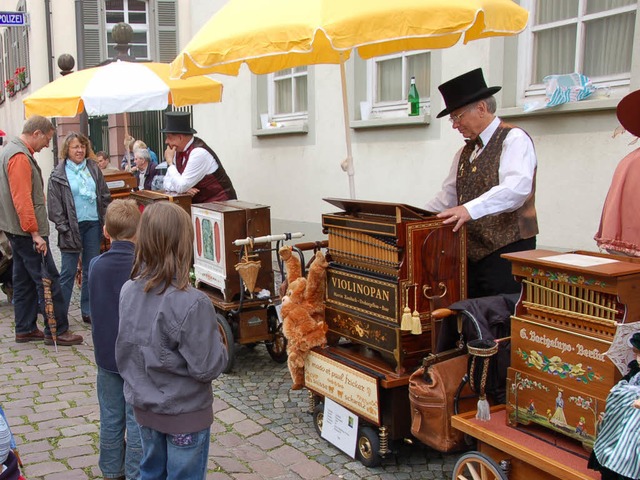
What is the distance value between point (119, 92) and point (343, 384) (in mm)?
4473

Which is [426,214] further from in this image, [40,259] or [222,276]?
[40,259]

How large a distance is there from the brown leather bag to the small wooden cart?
0.28 feet

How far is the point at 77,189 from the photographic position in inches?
239

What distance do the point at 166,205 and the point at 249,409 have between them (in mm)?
2220

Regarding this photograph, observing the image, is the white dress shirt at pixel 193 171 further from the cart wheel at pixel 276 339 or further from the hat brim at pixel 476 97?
the hat brim at pixel 476 97

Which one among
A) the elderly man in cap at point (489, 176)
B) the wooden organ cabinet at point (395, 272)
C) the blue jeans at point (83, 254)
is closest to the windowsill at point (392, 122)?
the blue jeans at point (83, 254)

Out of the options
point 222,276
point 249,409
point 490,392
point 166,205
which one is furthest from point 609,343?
point 222,276

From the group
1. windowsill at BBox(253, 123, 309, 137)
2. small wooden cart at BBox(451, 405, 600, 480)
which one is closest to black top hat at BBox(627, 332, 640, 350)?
small wooden cart at BBox(451, 405, 600, 480)

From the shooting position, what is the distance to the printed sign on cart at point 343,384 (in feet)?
11.3

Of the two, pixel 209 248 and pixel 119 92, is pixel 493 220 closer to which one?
pixel 209 248

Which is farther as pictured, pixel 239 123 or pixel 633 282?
pixel 239 123

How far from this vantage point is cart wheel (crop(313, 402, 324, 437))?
13.0 feet

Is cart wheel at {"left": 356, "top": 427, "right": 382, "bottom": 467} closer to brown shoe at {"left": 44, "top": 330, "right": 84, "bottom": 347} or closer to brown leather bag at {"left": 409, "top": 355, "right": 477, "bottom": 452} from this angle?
brown leather bag at {"left": 409, "top": 355, "right": 477, "bottom": 452}

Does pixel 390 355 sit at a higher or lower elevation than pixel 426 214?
lower
